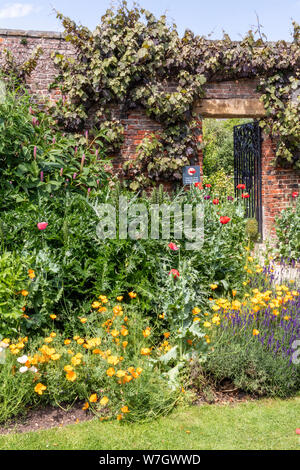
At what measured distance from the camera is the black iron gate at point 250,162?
786 cm

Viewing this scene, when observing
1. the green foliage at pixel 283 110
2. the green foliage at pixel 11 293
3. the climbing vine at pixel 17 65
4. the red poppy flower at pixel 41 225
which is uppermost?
the climbing vine at pixel 17 65

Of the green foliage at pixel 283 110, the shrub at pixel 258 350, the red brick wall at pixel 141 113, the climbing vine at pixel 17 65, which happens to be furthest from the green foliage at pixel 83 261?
the green foliage at pixel 283 110

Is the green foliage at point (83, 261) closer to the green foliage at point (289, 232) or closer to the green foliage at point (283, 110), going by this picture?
the green foliage at point (289, 232)

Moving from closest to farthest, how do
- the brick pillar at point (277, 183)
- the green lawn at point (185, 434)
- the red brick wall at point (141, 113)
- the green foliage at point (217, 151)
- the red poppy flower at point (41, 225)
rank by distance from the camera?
1. the green lawn at point (185, 434)
2. the red poppy flower at point (41, 225)
3. the red brick wall at point (141, 113)
4. the brick pillar at point (277, 183)
5. the green foliage at point (217, 151)

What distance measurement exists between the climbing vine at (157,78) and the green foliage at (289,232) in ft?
3.10

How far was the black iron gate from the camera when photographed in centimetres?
786

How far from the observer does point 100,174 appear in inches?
207

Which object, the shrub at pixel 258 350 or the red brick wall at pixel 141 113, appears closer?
the shrub at pixel 258 350

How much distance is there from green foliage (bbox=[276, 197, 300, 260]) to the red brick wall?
389mm

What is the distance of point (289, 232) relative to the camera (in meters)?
6.47

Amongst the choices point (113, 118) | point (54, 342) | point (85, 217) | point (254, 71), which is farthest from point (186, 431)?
point (254, 71)

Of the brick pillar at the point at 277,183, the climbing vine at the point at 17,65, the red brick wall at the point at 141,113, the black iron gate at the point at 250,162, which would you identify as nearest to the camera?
the climbing vine at the point at 17,65
